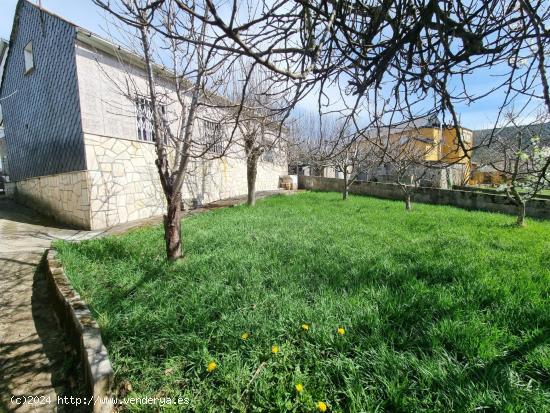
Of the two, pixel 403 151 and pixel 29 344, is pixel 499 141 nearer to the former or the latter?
pixel 403 151

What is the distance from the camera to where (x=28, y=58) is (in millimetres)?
9586

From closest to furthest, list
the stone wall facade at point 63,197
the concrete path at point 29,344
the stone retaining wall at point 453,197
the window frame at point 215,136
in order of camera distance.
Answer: the concrete path at point 29,344
the window frame at point 215,136
the stone wall facade at point 63,197
the stone retaining wall at point 453,197

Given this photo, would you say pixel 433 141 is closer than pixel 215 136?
Yes

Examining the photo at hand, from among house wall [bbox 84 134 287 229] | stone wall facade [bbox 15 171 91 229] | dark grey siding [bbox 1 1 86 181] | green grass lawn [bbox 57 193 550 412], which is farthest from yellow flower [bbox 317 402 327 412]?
dark grey siding [bbox 1 1 86 181]

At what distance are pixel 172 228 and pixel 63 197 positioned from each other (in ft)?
20.9

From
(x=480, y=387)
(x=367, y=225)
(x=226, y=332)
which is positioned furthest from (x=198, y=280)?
(x=367, y=225)

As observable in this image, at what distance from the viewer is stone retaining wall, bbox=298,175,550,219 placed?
331 inches

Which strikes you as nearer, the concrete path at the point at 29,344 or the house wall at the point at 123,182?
the concrete path at the point at 29,344

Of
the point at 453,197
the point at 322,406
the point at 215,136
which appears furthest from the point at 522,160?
the point at 322,406

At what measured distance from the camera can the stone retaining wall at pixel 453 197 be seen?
27.6ft

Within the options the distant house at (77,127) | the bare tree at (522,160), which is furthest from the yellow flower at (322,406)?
the distant house at (77,127)

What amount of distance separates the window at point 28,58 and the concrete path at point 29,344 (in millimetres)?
7476

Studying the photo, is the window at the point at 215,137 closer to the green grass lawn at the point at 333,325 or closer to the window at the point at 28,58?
the green grass lawn at the point at 333,325

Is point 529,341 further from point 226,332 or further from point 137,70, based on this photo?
point 137,70
